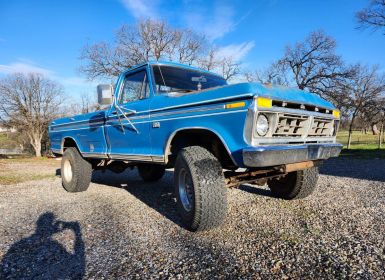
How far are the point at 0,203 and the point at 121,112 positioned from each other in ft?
Result: 9.60

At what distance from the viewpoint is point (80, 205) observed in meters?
4.71

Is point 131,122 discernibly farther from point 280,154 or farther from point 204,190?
point 280,154

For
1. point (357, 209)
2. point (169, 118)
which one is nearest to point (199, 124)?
point (169, 118)

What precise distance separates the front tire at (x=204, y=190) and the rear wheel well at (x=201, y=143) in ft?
0.94

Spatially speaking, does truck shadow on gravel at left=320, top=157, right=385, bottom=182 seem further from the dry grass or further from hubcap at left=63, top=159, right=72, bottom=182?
the dry grass

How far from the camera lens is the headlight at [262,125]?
9.30 feet

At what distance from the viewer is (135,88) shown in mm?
4457

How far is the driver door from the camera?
4041mm

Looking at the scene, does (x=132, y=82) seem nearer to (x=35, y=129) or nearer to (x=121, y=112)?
(x=121, y=112)

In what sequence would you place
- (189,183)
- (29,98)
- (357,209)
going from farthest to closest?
1. (29,98)
2. (357,209)
3. (189,183)

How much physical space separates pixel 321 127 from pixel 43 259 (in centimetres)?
343

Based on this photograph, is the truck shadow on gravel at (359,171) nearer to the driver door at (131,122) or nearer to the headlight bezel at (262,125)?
the headlight bezel at (262,125)

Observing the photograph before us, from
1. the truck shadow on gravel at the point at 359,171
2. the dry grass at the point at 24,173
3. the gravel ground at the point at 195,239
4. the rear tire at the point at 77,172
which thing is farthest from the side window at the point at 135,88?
the truck shadow on gravel at the point at 359,171

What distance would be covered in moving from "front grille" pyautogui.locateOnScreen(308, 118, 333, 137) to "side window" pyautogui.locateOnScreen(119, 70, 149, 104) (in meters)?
2.30
